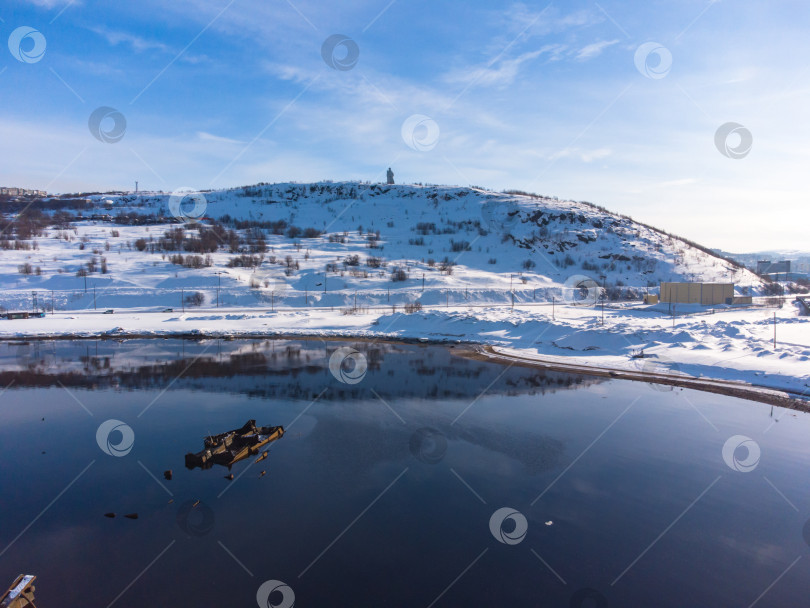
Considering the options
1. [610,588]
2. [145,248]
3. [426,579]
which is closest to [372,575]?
[426,579]

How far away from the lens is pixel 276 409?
52.2 ft

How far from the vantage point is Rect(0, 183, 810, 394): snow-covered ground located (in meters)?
27.0

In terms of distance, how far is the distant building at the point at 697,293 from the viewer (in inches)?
1730

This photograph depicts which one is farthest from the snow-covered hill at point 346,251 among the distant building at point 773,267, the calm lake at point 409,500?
the calm lake at point 409,500

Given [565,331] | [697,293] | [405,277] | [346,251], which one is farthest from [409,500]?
[346,251]

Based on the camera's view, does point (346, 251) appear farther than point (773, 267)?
No

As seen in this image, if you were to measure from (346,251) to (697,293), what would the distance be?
41.0 meters

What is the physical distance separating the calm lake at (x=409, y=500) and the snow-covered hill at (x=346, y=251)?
31776 mm

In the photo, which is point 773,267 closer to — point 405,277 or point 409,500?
point 405,277

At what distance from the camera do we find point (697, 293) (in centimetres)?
4406

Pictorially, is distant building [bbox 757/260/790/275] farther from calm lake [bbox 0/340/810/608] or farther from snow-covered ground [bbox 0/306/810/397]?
calm lake [bbox 0/340/810/608]

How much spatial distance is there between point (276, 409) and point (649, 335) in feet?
67.1

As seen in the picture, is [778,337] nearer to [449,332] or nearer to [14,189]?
[449,332]

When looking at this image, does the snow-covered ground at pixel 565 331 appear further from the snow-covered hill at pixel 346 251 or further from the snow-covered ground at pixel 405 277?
the snow-covered hill at pixel 346 251
